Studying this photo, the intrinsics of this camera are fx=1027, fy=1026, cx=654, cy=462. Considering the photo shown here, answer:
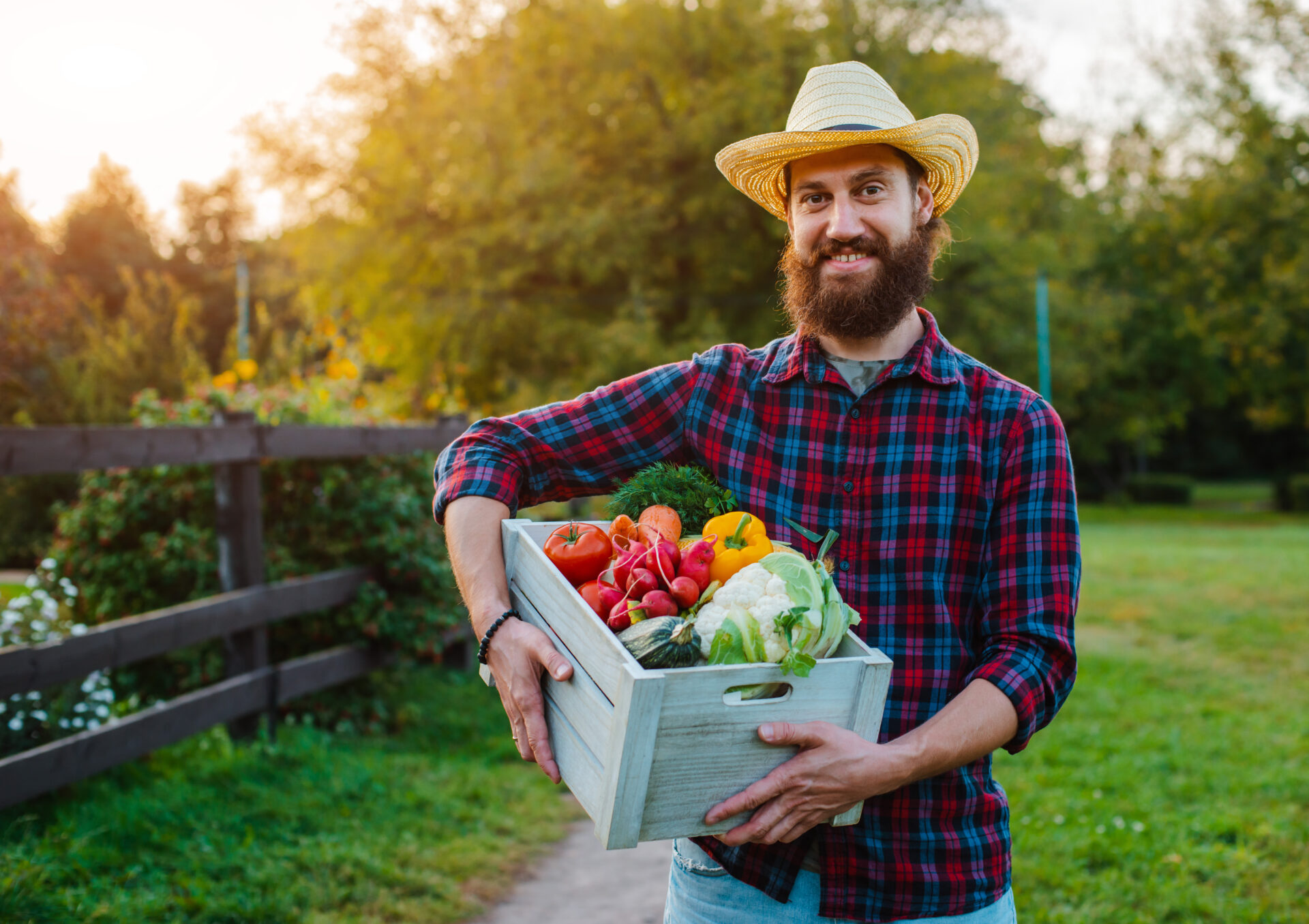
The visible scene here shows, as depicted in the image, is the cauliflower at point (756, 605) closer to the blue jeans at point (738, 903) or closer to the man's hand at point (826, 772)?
the man's hand at point (826, 772)

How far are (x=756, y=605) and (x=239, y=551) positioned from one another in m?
4.35

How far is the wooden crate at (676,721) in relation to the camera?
4.99ft

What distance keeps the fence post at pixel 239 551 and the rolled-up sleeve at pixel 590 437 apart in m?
3.42

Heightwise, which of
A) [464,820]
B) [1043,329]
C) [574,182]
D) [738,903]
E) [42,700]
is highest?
[574,182]

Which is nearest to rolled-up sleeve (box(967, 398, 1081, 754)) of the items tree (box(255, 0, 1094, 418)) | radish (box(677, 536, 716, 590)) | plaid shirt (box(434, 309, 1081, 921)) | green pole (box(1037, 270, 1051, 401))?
plaid shirt (box(434, 309, 1081, 921))

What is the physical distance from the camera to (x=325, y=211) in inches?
789

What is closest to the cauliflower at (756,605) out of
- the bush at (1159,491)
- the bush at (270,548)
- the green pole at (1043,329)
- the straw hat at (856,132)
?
the straw hat at (856,132)

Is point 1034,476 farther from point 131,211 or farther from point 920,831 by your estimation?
point 131,211

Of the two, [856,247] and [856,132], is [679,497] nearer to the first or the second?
[856,247]

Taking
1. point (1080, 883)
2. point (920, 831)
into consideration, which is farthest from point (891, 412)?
point (1080, 883)

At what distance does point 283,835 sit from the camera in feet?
14.0

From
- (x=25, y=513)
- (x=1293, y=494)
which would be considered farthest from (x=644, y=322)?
(x=1293, y=494)

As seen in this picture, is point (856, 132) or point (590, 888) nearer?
point (856, 132)

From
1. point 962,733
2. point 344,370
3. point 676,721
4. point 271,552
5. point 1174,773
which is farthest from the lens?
point 344,370
